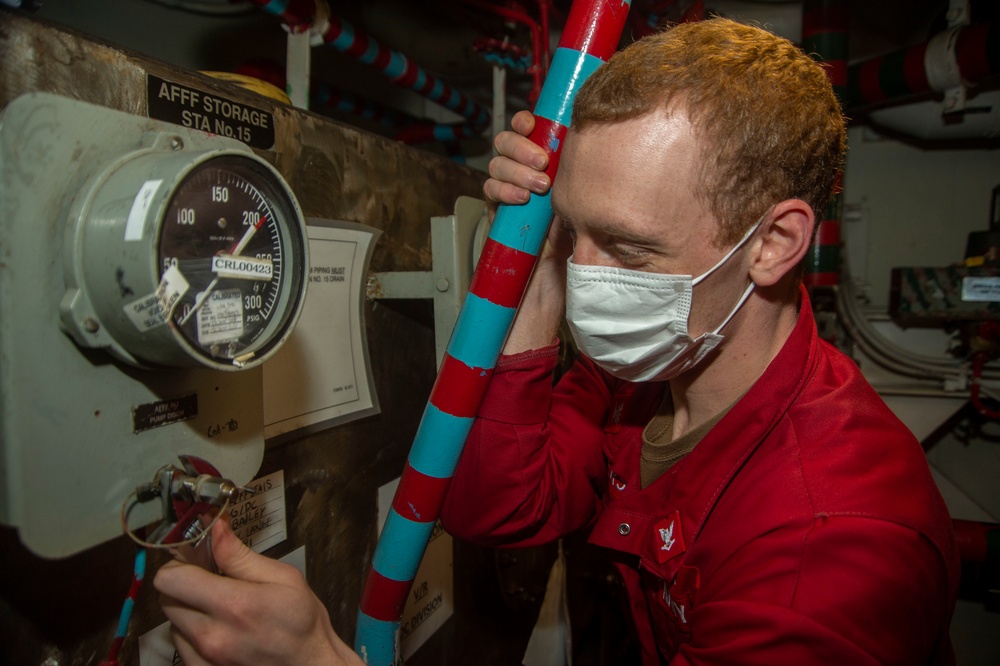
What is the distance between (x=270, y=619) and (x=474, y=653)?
1229 mm

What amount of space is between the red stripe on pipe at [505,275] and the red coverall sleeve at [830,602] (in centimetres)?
50

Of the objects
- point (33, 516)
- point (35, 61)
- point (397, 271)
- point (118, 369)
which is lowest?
point (33, 516)

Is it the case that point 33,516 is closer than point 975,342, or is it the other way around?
point 33,516

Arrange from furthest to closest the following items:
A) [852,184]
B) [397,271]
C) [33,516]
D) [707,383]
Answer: [852,184] → [397,271] → [707,383] → [33,516]

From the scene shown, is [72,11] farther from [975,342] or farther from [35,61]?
[975,342]

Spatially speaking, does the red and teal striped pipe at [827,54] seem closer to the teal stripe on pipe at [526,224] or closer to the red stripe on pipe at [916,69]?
the red stripe on pipe at [916,69]

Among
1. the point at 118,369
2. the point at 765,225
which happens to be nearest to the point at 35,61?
the point at 118,369

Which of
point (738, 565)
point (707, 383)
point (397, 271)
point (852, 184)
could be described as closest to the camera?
point (738, 565)

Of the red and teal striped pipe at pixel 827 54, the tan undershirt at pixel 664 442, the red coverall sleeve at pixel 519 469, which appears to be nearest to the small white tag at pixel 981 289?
the red and teal striped pipe at pixel 827 54

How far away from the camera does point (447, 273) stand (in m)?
1.07

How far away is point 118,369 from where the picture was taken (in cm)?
56

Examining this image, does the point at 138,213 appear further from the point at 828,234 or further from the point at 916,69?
the point at 916,69

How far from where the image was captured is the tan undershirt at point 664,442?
0.97m

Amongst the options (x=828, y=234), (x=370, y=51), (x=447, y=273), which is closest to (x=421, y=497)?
(x=447, y=273)
